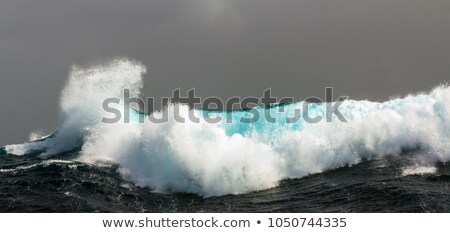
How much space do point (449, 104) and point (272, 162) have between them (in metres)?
12.9

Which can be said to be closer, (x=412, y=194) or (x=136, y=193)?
(x=412, y=194)

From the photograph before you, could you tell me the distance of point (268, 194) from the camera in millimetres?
20406

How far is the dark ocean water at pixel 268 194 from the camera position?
59.0 feet

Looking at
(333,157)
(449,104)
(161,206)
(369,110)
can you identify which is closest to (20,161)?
(161,206)

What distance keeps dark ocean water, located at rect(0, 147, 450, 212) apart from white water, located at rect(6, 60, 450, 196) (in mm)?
927

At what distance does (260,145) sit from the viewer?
79.2ft

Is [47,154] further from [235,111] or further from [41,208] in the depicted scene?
[41,208]

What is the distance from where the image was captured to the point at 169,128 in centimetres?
2445

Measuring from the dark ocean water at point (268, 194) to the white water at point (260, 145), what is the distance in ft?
3.04

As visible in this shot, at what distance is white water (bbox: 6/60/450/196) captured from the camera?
22172 mm

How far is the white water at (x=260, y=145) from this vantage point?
873 inches

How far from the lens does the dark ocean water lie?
1798 cm

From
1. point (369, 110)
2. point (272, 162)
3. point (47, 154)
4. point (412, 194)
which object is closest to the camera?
point (412, 194)

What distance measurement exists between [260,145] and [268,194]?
4186 millimetres
